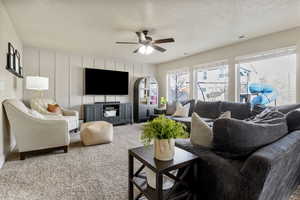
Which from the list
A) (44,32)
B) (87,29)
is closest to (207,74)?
(87,29)

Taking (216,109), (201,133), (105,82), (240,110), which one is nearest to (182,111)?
(216,109)

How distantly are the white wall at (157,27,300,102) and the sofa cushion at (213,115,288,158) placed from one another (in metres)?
2.86

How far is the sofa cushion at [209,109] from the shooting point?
148 inches

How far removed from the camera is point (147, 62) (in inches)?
246

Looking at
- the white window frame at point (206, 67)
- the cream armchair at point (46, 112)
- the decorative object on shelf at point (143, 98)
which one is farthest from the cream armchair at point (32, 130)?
the white window frame at point (206, 67)

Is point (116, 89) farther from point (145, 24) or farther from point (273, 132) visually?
point (273, 132)

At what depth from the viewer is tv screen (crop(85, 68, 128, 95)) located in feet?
16.5

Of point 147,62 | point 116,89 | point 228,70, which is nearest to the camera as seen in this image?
point 228,70

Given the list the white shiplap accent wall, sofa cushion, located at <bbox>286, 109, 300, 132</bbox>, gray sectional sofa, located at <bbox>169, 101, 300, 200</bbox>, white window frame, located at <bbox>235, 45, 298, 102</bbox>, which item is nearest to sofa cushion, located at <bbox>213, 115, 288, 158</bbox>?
gray sectional sofa, located at <bbox>169, 101, 300, 200</bbox>

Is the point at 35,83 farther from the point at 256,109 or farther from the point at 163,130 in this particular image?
the point at 256,109

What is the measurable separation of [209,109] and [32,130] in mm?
3691

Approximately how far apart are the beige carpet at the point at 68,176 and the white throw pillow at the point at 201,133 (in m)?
0.95

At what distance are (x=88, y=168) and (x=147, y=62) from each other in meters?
4.86

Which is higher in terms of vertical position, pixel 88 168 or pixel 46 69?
pixel 46 69
